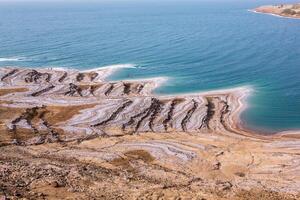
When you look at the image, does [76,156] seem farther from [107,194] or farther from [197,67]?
[197,67]

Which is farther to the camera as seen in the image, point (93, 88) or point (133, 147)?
point (93, 88)

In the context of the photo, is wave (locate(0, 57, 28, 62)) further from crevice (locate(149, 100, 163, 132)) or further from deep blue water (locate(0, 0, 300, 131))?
crevice (locate(149, 100, 163, 132))

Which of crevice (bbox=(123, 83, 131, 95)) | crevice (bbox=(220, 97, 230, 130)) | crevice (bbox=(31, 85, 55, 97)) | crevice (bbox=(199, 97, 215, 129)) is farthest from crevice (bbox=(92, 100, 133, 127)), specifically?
crevice (bbox=(31, 85, 55, 97))

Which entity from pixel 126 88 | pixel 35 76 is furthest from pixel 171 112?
pixel 35 76

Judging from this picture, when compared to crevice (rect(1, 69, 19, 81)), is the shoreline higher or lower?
lower

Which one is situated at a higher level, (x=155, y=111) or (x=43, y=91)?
(x=43, y=91)

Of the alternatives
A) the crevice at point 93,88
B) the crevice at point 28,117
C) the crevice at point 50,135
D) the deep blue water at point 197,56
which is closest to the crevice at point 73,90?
the crevice at point 93,88

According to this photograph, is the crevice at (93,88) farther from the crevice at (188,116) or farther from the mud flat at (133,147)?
the crevice at (188,116)

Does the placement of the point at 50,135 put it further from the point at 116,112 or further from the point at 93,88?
the point at 93,88
